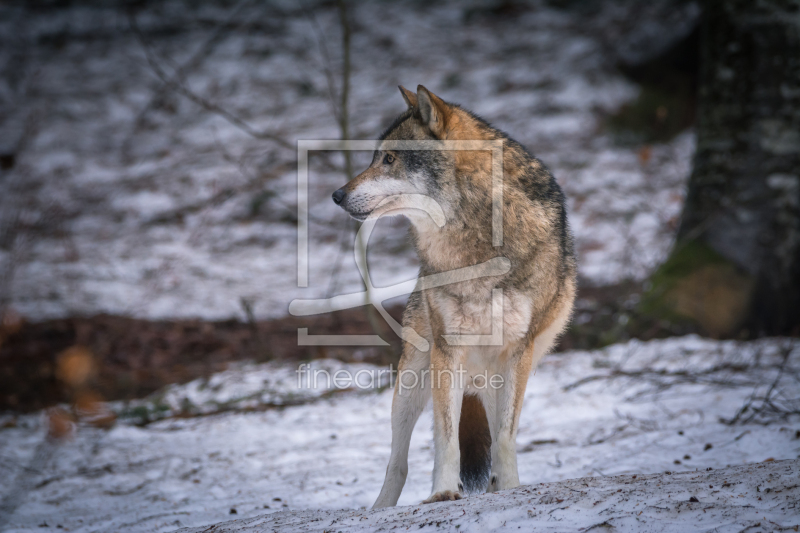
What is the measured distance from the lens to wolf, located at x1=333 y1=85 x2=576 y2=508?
10.4 feet

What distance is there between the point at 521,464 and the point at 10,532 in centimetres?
308

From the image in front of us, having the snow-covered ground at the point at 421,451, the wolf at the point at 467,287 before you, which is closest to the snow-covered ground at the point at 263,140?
the snow-covered ground at the point at 421,451

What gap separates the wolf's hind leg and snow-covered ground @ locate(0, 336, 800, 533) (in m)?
0.48

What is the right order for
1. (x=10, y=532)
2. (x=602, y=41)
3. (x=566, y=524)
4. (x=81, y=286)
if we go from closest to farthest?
(x=566, y=524)
(x=10, y=532)
(x=81, y=286)
(x=602, y=41)

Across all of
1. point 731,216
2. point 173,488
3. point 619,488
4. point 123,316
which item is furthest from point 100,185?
point 619,488

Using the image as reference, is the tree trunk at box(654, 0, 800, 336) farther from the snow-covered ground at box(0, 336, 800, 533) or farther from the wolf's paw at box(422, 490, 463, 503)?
the wolf's paw at box(422, 490, 463, 503)

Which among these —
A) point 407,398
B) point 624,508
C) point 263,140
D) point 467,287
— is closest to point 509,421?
point 407,398

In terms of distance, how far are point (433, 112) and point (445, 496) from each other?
6.69 ft

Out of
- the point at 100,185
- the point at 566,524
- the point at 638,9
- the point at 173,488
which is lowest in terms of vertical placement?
the point at 173,488

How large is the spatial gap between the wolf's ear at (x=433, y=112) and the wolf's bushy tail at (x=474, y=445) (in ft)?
5.17

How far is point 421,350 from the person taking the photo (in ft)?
11.3

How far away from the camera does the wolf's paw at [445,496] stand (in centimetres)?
287

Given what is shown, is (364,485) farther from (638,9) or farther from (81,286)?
(638,9)

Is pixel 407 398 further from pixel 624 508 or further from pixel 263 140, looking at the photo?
pixel 263 140
